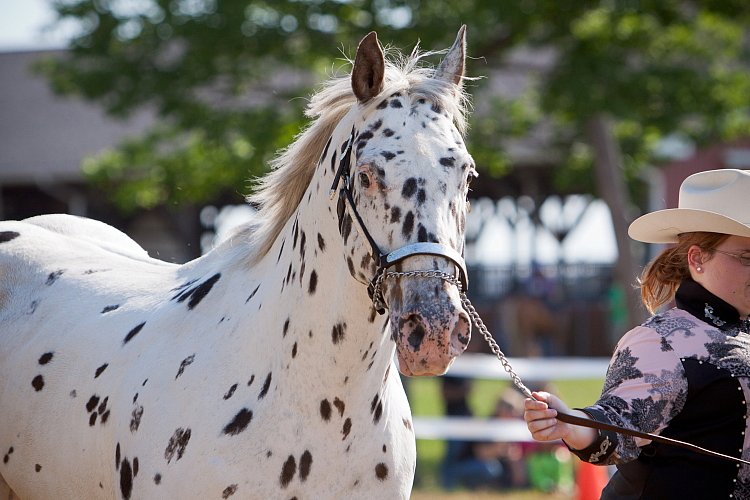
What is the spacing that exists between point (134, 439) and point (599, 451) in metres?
1.66

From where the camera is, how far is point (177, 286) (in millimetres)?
4500

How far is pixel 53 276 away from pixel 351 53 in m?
8.73

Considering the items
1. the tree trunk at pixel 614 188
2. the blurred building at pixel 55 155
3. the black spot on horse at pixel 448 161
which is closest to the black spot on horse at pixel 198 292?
the black spot on horse at pixel 448 161

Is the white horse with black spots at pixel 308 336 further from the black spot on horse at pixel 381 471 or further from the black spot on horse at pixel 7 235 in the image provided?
the black spot on horse at pixel 7 235

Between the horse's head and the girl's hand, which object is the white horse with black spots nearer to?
the horse's head

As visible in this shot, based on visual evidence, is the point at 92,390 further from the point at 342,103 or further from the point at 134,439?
the point at 342,103

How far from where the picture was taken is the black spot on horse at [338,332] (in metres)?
3.55

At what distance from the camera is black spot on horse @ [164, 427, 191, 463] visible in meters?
3.64

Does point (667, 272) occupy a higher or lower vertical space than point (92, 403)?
higher

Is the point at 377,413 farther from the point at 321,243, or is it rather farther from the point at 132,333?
the point at 132,333

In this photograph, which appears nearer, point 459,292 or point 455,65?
point 459,292

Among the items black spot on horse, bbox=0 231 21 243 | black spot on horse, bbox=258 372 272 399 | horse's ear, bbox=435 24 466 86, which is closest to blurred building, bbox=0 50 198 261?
black spot on horse, bbox=0 231 21 243

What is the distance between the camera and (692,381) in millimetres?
3336

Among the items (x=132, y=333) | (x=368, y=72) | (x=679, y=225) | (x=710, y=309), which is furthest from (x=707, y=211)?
(x=132, y=333)
